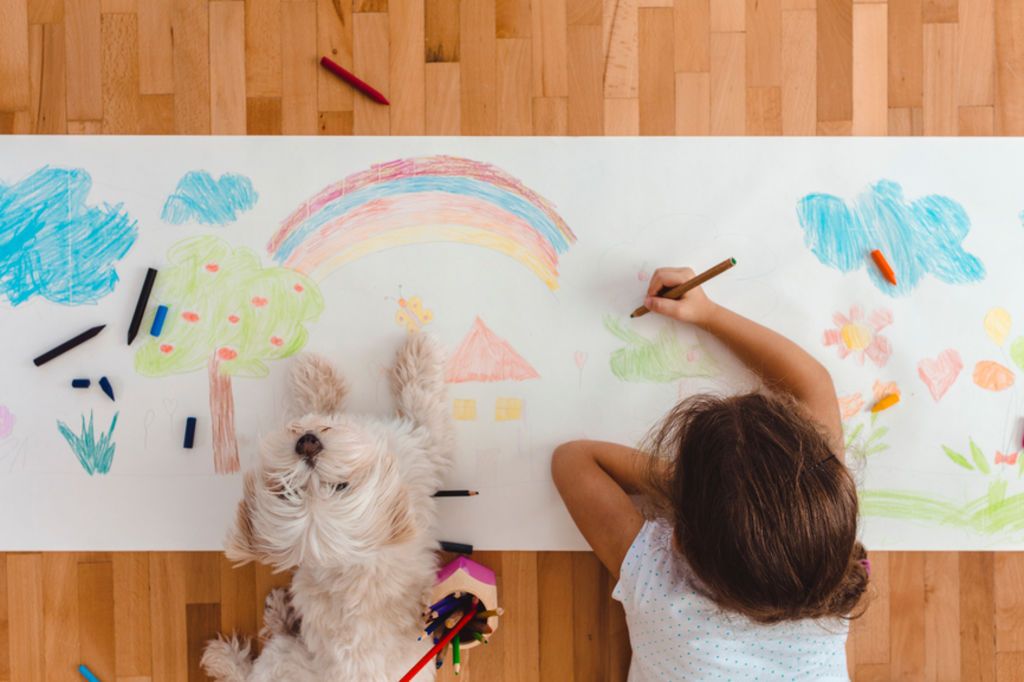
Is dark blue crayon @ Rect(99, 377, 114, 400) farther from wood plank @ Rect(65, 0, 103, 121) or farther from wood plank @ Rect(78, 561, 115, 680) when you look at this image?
wood plank @ Rect(65, 0, 103, 121)

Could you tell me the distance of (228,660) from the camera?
39.6 inches

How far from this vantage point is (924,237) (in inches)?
39.3

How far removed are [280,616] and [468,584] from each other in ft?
1.18

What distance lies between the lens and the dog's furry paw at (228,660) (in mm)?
1005

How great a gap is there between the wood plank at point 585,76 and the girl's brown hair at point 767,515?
0.59m

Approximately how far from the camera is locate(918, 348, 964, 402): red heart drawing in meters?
1.00

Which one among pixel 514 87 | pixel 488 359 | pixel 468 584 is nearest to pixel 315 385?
pixel 488 359

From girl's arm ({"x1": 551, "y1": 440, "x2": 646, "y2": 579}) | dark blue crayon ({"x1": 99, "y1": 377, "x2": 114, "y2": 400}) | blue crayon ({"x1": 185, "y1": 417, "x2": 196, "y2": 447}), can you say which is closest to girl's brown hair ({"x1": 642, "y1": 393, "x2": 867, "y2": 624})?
girl's arm ({"x1": 551, "y1": 440, "x2": 646, "y2": 579})

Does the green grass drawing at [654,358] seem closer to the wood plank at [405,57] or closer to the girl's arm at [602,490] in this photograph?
the girl's arm at [602,490]

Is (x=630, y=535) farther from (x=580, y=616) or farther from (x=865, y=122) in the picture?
(x=865, y=122)

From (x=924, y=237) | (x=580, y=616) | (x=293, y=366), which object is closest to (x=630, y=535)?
(x=580, y=616)

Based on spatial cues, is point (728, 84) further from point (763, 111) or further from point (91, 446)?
point (91, 446)

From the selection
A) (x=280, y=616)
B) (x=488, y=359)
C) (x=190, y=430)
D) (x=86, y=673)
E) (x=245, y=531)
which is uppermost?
(x=488, y=359)

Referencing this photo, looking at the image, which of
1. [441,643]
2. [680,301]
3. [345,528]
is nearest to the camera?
[345,528]
